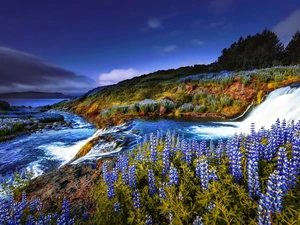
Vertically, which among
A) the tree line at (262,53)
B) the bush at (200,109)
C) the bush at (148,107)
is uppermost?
the tree line at (262,53)

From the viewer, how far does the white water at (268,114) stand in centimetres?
1161

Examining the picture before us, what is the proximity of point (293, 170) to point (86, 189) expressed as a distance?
5310 mm

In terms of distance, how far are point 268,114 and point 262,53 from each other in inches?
948

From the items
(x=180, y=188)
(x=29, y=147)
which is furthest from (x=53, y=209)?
(x=29, y=147)

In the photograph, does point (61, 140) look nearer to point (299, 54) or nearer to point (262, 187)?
point (262, 187)

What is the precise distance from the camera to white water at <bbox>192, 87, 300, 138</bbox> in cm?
1161

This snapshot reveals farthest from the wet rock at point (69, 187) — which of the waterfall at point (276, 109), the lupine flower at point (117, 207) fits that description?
the waterfall at point (276, 109)

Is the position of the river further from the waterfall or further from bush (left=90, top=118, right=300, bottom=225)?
bush (left=90, top=118, right=300, bottom=225)

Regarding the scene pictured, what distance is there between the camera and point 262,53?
32.7 metres

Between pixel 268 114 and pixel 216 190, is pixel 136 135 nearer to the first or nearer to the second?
pixel 216 190

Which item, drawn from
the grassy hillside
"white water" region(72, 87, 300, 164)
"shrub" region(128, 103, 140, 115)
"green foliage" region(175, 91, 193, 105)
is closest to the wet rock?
"white water" region(72, 87, 300, 164)

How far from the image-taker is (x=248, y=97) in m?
17.4

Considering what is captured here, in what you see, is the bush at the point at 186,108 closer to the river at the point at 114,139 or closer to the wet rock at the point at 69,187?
the river at the point at 114,139

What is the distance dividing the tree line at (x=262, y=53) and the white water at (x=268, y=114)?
1562cm
